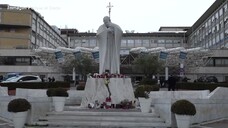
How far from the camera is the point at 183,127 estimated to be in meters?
14.9

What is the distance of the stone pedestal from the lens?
68.9ft

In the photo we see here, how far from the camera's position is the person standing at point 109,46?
2303 cm

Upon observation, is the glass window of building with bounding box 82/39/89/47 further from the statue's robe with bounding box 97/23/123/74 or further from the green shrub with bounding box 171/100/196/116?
the green shrub with bounding box 171/100/196/116

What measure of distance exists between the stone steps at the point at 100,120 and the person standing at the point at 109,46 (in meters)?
6.31

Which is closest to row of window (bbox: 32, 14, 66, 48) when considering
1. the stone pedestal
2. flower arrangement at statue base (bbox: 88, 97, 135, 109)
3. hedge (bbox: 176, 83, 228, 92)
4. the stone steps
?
hedge (bbox: 176, 83, 228, 92)

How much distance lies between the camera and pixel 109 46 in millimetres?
23344

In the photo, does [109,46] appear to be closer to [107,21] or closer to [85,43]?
[107,21]

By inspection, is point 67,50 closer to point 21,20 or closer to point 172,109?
point 21,20

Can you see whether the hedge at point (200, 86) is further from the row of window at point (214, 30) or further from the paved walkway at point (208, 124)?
the row of window at point (214, 30)

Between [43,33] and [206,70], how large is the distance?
42.0 m

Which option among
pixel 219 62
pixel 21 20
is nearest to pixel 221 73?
pixel 219 62

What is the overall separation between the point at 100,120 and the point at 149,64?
50.0 metres

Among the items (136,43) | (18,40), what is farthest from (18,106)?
(136,43)

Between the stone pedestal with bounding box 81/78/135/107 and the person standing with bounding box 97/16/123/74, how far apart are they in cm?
188
